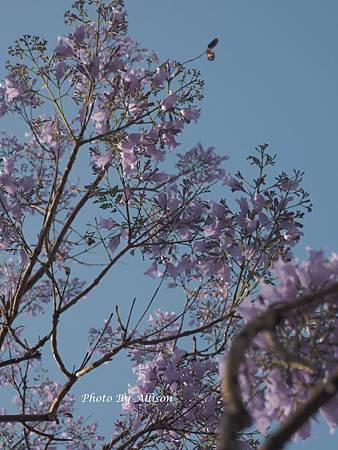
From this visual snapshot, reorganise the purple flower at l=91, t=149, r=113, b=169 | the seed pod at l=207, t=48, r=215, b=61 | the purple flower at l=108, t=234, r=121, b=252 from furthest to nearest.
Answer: the purple flower at l=108, t=234, r=121, b=252
the purple flower at l=91, t=149, r=113, b=169
the seed pod at l=207, t=48, r=215, b=61

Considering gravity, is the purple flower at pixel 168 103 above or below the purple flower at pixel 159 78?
below

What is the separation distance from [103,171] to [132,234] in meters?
0.62

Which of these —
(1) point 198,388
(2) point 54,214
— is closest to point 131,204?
(2) point 54,214

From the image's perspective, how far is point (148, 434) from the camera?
17.2 feet

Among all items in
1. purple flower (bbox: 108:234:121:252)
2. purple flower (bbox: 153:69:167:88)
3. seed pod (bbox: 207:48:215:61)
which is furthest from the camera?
purple flower (bbox: 108:234:121:252)

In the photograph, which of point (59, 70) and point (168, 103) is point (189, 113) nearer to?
point (168, 103)

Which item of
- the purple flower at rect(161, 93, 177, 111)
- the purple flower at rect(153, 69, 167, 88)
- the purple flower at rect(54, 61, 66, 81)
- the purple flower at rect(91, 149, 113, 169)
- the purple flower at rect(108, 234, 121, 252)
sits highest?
the purple flower at rect(54, 61, 66, 81)

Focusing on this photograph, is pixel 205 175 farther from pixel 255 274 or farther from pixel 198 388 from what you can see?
pixel 198 388

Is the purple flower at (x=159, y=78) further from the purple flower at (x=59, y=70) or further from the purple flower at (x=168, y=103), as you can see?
the purple flower at (x=59, y=70)

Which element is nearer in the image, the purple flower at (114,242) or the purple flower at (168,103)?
the purple flower at (168,103)

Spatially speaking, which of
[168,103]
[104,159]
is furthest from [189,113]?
[104,159]

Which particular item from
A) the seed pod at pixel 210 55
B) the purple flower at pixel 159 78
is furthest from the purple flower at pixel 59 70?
the seed pod at pixel 210 55

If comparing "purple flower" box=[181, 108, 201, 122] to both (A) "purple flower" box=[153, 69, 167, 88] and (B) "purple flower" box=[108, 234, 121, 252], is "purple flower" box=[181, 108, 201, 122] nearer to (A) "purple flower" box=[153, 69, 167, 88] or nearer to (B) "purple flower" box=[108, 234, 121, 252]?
(A) "purple flower" box=[153, 69, 167, 88]

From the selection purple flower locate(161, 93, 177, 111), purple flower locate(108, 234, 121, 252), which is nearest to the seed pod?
purple flower locate(161, 93, 177, 111)
